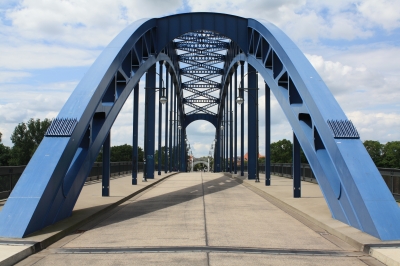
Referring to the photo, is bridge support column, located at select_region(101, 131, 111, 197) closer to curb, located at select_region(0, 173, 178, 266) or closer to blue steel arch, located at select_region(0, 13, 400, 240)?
blue steel arch, located at select_region(0, 13, 400, 240)

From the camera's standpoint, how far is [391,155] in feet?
298

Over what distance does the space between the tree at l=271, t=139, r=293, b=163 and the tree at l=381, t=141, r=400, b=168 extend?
37629 mm

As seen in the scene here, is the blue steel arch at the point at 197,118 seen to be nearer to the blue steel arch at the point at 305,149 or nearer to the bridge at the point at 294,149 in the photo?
the bridge at the point at 294,149

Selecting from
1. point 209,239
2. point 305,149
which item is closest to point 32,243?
point 209,239

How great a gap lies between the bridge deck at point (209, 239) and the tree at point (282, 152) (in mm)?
121293

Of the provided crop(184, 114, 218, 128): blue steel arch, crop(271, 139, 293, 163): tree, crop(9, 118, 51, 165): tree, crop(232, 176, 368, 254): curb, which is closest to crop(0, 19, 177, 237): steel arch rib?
crop(232, 176, 368, 254): curb

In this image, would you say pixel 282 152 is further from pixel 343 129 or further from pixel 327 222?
pixel 327 222

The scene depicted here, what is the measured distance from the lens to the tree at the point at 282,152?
13312cm

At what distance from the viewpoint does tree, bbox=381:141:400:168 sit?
88.4 m

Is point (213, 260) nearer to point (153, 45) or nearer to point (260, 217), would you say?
point (260, 217)

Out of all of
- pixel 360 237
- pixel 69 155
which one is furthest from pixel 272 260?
pixel 69 155

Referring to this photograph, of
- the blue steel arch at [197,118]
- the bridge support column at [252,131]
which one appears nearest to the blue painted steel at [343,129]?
the bridge support column at [252,131]

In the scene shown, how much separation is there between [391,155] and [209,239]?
90920 mm

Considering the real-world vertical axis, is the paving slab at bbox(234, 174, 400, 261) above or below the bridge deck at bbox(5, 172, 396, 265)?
above
